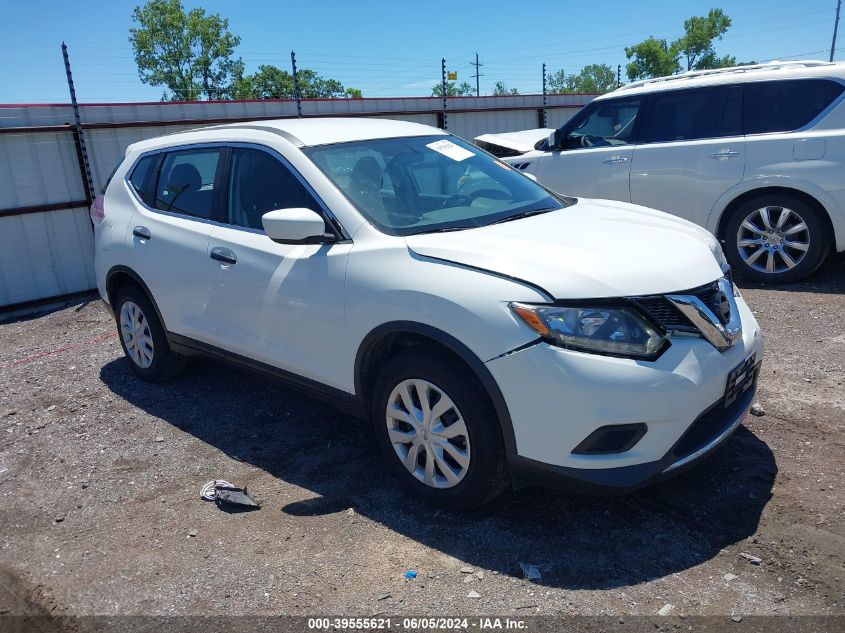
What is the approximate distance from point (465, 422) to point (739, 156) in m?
5.05

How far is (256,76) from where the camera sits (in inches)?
2456

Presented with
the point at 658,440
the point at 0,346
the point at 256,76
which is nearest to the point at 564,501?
the point at 658,440

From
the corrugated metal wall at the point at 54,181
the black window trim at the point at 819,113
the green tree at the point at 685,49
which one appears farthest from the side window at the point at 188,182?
→ the green tree at the point at 685,49

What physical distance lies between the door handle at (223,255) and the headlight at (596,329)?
198cm

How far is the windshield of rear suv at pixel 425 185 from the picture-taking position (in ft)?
12.3

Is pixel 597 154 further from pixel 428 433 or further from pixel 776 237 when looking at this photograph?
pixel 428 433

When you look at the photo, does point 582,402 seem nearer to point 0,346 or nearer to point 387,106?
point 0,346

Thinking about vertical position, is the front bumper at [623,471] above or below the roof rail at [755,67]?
below

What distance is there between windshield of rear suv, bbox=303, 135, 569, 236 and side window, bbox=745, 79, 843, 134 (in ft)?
11.4

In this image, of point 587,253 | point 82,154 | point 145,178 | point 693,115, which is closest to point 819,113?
point 693,115

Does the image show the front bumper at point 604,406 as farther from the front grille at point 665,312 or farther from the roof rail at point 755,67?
the roof rail at point 755,67

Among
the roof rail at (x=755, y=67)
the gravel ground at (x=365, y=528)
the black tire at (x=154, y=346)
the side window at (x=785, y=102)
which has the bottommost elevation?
the gravel ground at (x=365, y=528)

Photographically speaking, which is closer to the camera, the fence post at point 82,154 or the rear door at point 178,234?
the rear door at point 178,234

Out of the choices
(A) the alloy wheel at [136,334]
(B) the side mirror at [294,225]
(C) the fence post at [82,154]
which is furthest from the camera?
(C) the fence post at [82,154]
